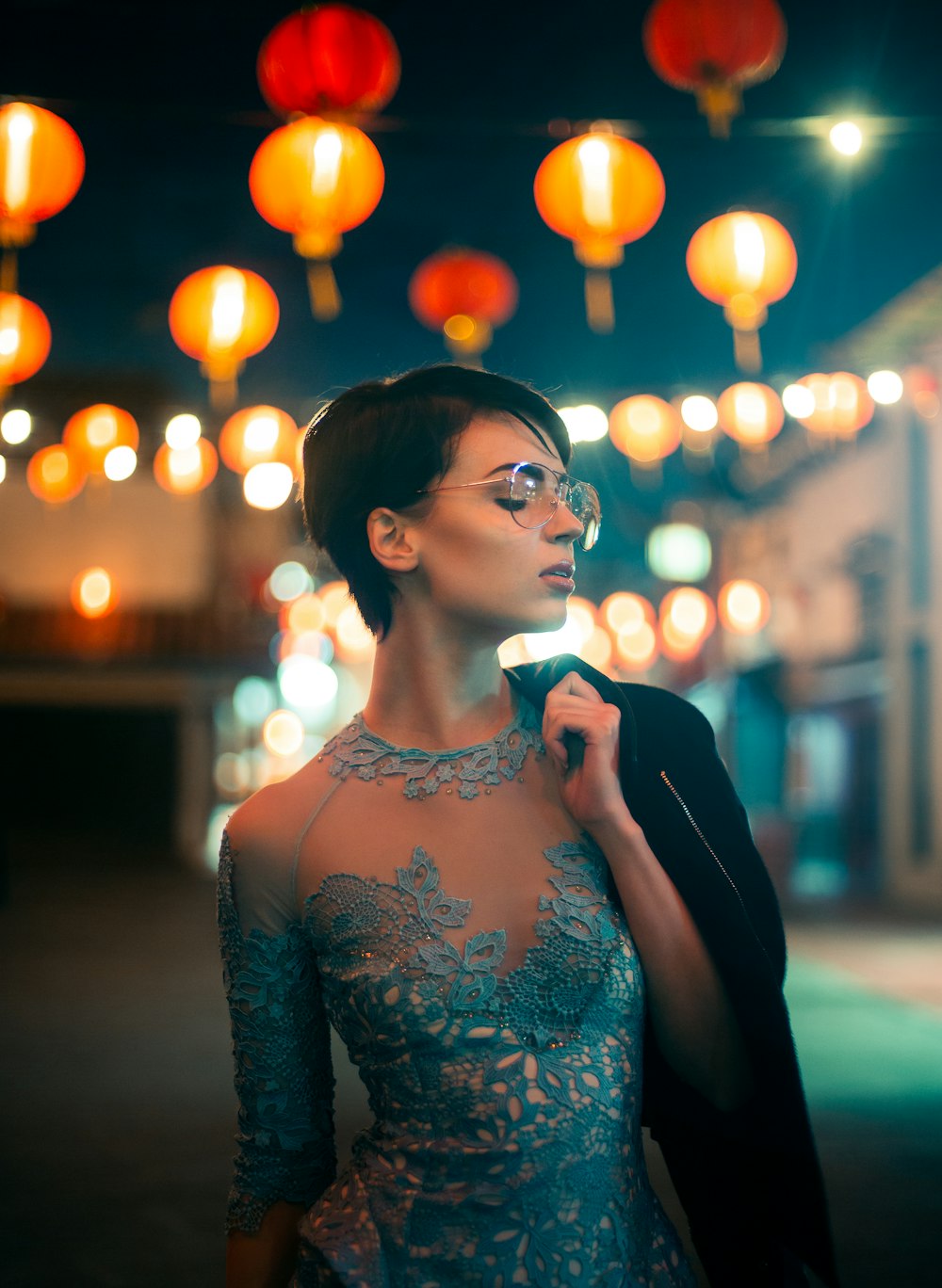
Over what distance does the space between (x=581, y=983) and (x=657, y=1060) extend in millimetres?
236

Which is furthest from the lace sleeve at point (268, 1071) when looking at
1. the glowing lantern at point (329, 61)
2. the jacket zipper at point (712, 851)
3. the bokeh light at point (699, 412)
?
the bokeh light at point (699, 412)

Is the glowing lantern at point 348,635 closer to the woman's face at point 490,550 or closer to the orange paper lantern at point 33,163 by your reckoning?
the orange paper lantern at point 33,163

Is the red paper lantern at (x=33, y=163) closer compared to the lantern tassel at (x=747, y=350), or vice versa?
the red paper lantern at (x=33, y=163)

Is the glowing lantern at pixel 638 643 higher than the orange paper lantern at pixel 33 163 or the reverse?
the reverse

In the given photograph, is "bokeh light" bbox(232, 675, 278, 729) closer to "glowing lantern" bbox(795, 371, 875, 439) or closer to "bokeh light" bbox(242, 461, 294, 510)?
"bokeh light" bbox(242, 461, 294, 510)

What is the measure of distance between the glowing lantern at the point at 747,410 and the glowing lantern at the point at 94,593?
13.9 m

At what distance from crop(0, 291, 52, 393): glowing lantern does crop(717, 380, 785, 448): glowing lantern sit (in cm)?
477

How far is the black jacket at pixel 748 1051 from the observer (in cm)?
157

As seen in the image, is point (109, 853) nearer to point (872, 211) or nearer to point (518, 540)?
point (872, 211)

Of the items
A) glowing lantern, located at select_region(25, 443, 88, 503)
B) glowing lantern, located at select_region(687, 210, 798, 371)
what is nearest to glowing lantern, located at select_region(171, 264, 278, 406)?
glowing lantern, located at select_region(687, 210, 798, 371)

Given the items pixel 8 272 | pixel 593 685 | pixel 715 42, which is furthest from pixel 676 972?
pixel 8 272

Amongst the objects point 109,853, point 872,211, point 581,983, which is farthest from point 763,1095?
point 109,853

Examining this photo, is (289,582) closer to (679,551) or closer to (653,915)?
(679,551)

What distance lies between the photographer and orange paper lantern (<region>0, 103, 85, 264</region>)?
5.16 m
